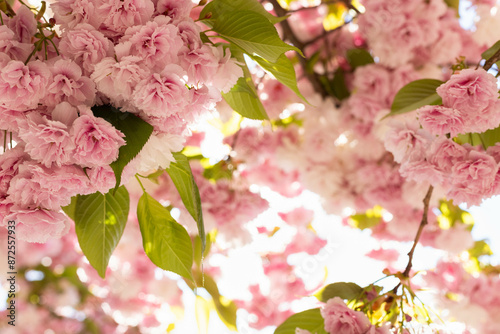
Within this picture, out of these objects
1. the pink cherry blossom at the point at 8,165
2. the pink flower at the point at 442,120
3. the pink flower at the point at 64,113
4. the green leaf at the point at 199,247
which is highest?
the pink flower at the point at 442,120

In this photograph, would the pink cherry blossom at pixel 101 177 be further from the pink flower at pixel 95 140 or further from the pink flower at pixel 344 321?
the pink flower at pixel 344 321

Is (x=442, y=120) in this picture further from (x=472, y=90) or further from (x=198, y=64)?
(x=198, y=64)

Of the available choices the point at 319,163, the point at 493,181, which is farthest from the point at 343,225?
the point at 493,181

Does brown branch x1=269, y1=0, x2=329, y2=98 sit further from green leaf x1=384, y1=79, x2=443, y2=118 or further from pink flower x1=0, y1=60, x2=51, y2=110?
pink flower x1=0, y1=60, x2=51, y2=110

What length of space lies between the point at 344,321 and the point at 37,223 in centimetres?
44

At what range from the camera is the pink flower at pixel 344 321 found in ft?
2.38

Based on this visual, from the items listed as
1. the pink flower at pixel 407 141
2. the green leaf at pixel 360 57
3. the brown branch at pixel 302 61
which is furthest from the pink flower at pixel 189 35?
the green leaf at pixel 360 57

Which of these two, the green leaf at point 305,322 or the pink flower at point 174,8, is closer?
the pink flower at point 174,8

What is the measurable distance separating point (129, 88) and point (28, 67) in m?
0.11

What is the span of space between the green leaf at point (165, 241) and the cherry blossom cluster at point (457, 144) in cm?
33

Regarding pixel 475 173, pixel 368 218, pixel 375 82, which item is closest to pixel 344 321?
pixel 475 173

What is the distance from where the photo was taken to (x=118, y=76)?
1.74 feet

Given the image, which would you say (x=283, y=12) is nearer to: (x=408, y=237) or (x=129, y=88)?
(x=129, y=88)

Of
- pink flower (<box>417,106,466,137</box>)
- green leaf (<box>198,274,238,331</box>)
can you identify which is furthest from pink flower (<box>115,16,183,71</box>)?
green leaf (<box>198,274,238,331</box>)
